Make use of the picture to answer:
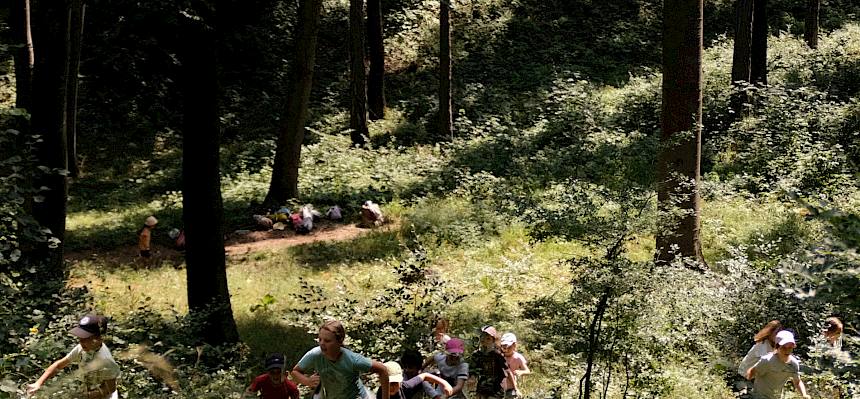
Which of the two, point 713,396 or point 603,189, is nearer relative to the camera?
point 603,189

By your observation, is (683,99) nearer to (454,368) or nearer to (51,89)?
(454,368)

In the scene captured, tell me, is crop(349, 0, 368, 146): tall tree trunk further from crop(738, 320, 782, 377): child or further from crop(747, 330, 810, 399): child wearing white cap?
crop(747, 330, 810, 399): child wearing white cap

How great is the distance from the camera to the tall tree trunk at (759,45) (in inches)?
795

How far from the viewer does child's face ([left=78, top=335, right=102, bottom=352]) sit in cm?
659

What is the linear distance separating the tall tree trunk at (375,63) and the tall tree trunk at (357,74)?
2116 mm

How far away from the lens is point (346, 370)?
5938 millimetres

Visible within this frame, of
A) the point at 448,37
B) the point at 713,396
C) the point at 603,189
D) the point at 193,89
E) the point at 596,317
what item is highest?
the point at 448,37

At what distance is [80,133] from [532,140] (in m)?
13.6

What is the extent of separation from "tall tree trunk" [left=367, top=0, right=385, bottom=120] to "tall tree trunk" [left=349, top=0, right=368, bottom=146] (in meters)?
2.12

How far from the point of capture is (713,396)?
8953mm

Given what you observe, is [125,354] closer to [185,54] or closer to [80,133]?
[185,54]

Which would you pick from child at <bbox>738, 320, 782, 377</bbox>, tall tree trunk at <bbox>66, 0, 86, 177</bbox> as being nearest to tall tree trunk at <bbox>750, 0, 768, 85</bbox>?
child at <bbox>738, 320, 782, 377</bbox>

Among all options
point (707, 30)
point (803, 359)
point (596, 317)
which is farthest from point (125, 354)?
point (707, 30)

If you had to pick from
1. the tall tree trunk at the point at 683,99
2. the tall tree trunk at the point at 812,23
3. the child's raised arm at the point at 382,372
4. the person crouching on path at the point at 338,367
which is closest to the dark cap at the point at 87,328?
the person crouching on path at the point at 338,367
